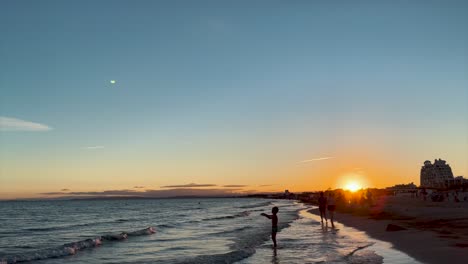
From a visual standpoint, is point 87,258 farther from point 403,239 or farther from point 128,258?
point 403,239

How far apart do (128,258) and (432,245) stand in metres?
14.5

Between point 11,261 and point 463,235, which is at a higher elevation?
point 463,235

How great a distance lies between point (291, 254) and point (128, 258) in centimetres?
848

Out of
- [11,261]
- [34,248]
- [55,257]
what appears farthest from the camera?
[34,248]

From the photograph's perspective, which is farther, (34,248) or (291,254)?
(34,248)

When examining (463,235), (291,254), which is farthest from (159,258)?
Result: (463,235)

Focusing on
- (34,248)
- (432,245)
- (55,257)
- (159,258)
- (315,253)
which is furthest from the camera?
(34,248)

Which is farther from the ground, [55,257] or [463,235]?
[463,235]

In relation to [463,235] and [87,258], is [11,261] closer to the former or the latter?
[87,258]

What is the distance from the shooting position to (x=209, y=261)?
1900 centimetres

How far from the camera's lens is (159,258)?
21.1 metres

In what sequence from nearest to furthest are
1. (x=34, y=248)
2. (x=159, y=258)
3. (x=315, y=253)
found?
(x=315, y=253), (x=159, y=258), (x=34, y=248)

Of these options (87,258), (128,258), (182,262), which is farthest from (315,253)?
(87,258)

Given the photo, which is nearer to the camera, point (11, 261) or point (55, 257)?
point (11, 261)
